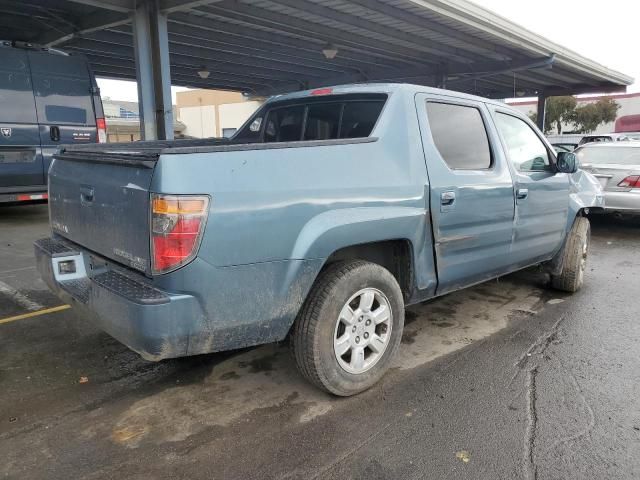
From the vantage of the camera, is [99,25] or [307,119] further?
[99,25]

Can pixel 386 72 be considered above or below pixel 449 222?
above

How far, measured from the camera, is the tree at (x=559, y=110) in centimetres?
3644

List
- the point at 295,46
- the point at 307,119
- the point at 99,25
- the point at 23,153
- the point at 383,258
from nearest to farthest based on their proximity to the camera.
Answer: the point at 383,258 < the point at 307,119 < the point at 23,153 < the point at 99,25 < the point at 295,46

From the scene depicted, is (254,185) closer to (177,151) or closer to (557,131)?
(177,151)

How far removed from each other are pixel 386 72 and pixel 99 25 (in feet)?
34.0

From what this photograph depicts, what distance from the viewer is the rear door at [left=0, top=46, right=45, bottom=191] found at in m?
7.95

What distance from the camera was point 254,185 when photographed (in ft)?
8.34

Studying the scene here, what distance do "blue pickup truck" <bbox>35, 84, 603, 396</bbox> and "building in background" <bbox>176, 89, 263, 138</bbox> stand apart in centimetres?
3910

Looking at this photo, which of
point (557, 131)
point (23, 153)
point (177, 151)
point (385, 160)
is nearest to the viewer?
point (177, 151)

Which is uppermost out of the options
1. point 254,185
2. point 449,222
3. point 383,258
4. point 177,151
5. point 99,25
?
point 99,25

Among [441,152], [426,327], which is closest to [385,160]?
[441,152]

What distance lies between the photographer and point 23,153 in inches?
325

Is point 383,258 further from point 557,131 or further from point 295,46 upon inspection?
point 557,131

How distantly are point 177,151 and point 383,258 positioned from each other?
162cm
